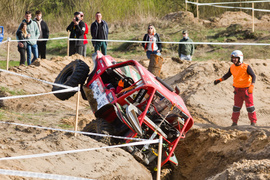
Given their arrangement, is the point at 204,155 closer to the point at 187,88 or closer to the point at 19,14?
the point at 187,88

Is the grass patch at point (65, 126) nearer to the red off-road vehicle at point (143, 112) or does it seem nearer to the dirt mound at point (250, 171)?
the red off-road vehicle at point (143, 112)

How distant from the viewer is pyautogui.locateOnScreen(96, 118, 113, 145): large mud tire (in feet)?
26.7

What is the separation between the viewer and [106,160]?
7.29 meters

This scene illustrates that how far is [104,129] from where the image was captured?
27.3 feet

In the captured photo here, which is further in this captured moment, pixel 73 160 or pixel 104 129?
pixel 104 129

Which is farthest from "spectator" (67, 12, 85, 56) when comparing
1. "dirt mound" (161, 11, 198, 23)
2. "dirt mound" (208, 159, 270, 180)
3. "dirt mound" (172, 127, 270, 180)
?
"dirt mound" (161, 11, 198, 23)

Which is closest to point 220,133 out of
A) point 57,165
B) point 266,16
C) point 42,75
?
point 57,165

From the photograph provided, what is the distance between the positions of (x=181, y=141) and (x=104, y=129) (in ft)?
6.93

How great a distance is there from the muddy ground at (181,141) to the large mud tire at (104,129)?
402 millimetres

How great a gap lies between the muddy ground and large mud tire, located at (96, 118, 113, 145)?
1.32ft

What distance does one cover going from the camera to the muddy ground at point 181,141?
6531mm

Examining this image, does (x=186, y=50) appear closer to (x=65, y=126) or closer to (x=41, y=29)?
(x=41, y=29)

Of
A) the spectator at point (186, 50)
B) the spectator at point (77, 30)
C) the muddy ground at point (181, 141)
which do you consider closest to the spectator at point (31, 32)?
the muddy ground at point (181, 141)

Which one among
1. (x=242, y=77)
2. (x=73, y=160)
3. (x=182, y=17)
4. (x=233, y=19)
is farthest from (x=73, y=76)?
(x=233, y=19)
